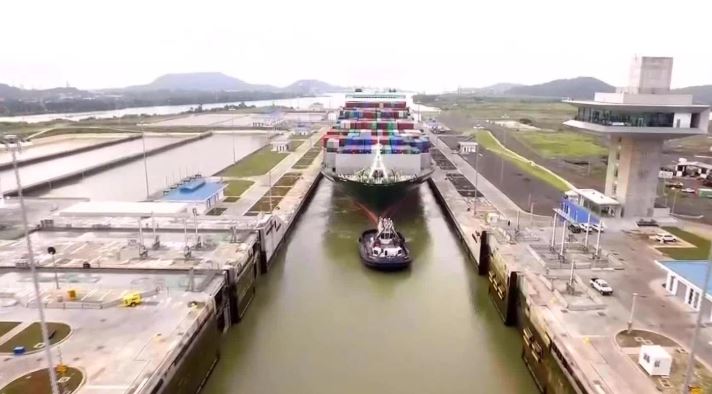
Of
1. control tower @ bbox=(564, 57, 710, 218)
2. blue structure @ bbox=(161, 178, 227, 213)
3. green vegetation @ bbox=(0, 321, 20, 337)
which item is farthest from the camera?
blue structure @ bbox=(161, 178, 227, 213)

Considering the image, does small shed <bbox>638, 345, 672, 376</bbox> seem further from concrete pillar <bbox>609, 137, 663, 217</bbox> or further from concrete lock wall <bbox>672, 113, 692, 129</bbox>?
concrete lock wall <bbox>672, 113, 692, 129</bbox>

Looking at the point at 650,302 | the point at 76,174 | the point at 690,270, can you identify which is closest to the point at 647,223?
the point at 690,270

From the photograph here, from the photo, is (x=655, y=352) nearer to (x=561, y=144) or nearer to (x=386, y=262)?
(x=386, y=262)

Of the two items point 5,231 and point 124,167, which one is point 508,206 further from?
point 124,167

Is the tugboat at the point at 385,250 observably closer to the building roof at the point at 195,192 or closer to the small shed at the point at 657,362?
the building roof at the point at 195,192

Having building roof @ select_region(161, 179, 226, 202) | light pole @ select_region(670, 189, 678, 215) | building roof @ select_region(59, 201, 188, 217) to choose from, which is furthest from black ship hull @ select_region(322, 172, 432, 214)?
light pole @ select_region(670, 189, 678, 215)

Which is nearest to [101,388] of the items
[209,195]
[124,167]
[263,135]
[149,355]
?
[149,355]

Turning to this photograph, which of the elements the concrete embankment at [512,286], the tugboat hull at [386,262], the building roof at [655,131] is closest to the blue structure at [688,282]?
the concrete embankment at [512,286]
